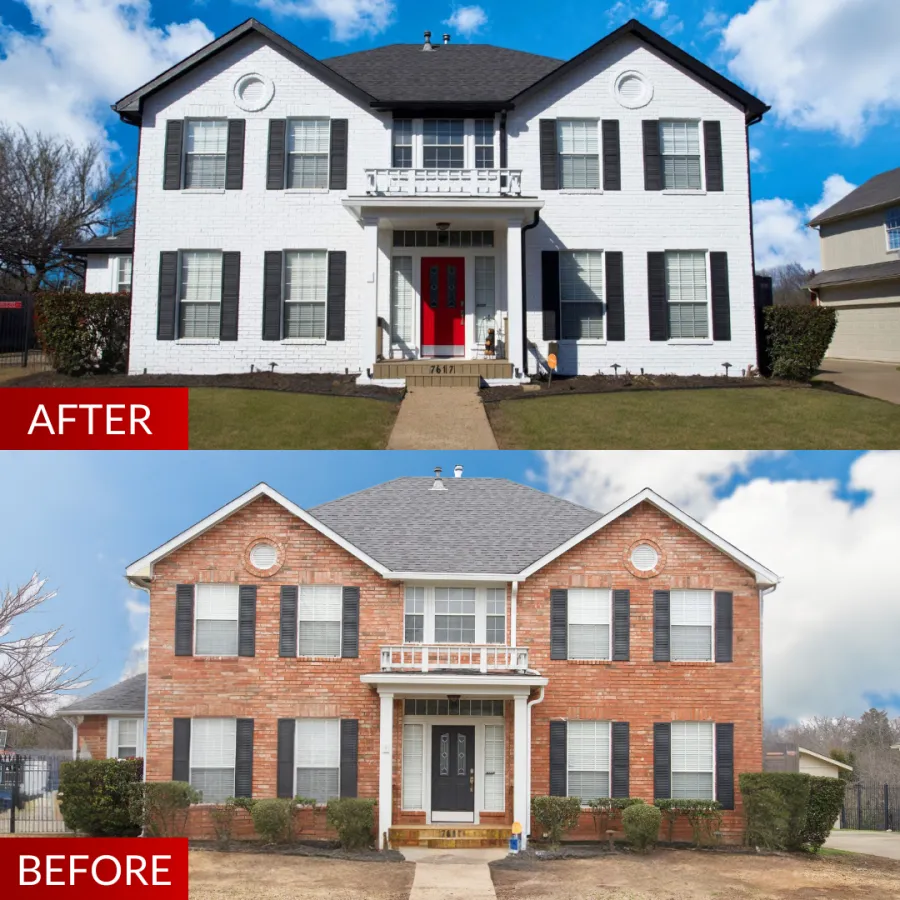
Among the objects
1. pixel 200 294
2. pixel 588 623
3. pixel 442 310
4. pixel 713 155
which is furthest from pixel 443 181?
pixel 588 623

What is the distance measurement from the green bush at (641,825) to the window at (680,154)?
525 inches

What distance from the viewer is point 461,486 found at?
70.7ft

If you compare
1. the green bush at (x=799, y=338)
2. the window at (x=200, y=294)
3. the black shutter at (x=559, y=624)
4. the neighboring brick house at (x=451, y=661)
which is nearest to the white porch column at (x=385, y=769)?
the neighboring brick house at (x=451, y=661)

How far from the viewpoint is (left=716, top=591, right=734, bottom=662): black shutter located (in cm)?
1816

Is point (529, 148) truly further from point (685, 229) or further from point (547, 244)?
point (685, 229)

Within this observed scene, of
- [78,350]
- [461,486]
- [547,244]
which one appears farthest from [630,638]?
[78,350]

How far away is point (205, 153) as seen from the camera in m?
22.4

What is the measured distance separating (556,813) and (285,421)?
26.4 feet

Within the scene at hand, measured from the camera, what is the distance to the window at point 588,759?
17.8 m

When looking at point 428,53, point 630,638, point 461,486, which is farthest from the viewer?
point 428,53

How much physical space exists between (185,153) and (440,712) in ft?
43.8

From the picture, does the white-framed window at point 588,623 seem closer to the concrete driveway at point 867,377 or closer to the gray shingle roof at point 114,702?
the concrete driveway at point 867,377

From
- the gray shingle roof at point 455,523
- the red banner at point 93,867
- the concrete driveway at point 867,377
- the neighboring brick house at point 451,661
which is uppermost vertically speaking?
the concrete driveway at point 867,377

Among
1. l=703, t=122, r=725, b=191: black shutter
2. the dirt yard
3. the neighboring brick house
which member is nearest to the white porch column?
the neighboring brick house
